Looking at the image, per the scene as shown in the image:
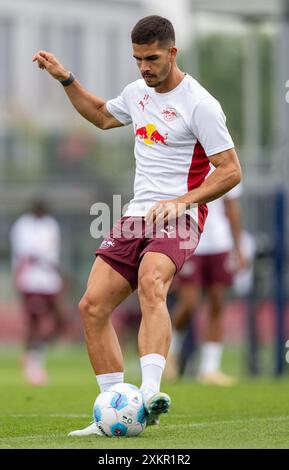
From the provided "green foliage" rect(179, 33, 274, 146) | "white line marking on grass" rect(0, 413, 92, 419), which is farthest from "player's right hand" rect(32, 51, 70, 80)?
"green foliage" rect(179, 33, 274, 146)

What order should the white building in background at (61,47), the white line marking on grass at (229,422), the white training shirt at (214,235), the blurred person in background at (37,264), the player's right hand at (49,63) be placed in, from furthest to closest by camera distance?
the white building in background at (61,47) → the blurred person in background at (37,264) → the white training shirt at (214,235) → the player's right hand at (49,63) → the white line marking on grass at (229,422)

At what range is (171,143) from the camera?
8.29m

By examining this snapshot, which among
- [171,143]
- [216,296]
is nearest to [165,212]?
[171,143]

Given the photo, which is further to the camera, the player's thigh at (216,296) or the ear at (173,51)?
the player's thigh at (216,296)

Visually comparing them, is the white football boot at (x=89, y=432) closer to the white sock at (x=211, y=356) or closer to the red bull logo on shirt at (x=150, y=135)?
the red bull logo on shirt at (x=150, y=135)

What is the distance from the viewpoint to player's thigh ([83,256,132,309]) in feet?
26.7

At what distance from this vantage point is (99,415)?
25.6 feet

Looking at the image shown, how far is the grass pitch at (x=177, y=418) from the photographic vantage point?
7434 mm

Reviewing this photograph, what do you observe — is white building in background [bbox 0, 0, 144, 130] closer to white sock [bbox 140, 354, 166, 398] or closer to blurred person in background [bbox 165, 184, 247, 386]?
blurred person in background [bbox 165, 184, 247, 386]

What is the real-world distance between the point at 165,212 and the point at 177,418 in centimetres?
189

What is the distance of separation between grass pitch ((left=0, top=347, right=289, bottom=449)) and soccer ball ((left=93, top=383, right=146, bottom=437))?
0.09 meters

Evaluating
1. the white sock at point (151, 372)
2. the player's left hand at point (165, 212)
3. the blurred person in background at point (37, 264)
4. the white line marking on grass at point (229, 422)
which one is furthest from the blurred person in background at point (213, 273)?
the white sock at point (151, 372)

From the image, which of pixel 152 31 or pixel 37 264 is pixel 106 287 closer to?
pixel 152 31

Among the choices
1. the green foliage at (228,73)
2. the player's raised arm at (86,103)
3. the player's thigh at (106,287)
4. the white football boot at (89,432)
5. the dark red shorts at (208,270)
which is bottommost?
the white football boot at (89,432)
